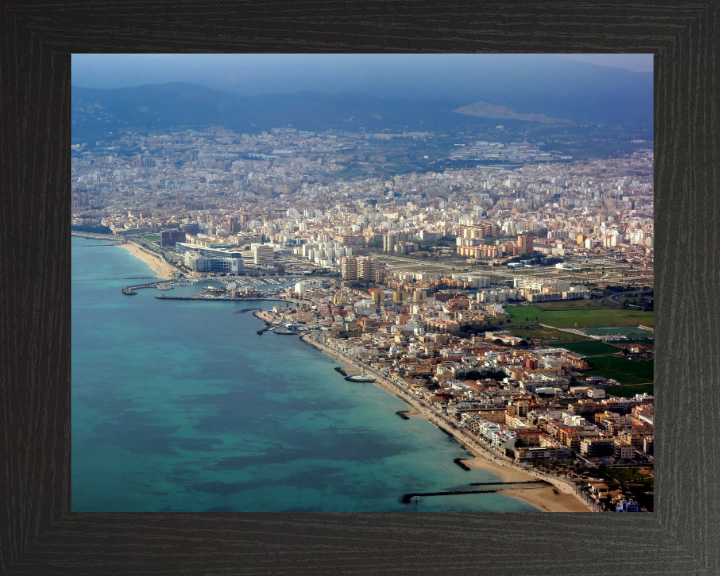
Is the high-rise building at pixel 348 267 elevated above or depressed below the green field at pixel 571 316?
above

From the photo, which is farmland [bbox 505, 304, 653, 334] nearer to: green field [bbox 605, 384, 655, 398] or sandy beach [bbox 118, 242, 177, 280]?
green field [bbox 605, 384, 655, 398]

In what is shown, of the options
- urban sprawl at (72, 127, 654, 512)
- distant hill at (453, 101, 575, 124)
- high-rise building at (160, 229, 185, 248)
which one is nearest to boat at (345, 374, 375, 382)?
urban sprawl at (72, 127, 654, 512)

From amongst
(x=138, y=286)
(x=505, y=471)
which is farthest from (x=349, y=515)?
(x=138, y=286)

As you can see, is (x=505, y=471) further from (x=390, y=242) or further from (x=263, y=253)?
(x=263, y=253)

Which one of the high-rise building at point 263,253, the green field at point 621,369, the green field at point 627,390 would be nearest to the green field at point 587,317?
the green field at point 621,369

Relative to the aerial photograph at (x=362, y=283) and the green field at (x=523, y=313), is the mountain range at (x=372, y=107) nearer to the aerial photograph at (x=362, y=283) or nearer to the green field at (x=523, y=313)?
the aerial photograph at (x=362, y=283)

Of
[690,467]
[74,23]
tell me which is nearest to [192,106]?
[74,23]

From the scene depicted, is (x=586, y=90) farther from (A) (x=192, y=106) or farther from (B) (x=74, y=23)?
(B) (x=74, y=23)
